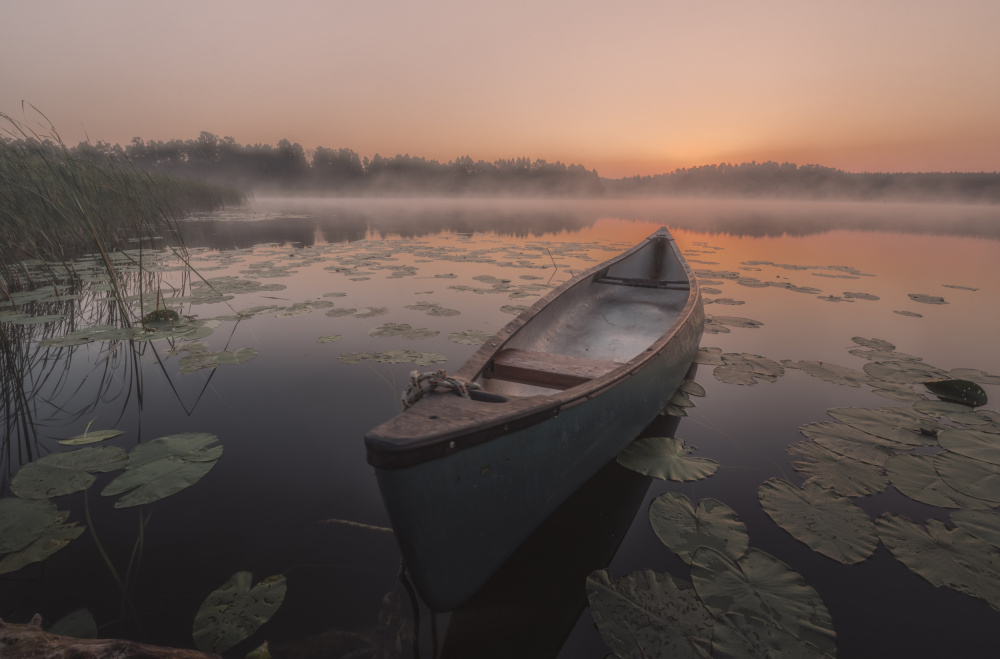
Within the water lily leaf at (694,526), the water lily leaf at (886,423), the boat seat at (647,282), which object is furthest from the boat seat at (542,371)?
the boat seat at (647,282)

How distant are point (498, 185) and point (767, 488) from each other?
8529 centimetres

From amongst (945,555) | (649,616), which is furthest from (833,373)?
(649,616)

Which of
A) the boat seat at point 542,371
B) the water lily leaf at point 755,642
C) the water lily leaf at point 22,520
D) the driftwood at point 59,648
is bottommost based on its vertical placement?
the water lily leaf at point 755,642

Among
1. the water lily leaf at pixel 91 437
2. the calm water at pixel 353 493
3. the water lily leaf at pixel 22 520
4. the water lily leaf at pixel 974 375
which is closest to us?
the calm water at pixel 353 493

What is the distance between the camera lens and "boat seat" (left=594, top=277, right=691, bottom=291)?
539 centimetres

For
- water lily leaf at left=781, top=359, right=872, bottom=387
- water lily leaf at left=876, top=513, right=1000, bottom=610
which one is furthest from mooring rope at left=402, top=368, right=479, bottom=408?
water lily leaf at left=781, top=359, right=872, bottom=387

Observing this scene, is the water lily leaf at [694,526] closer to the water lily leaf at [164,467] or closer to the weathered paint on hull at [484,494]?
the weathered paint on hull at [484,494]

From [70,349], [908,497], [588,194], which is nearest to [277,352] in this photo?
[70,349]

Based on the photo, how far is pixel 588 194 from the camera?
90.6 m

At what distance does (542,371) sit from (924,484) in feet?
7.21

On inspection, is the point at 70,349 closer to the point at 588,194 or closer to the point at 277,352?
the point at 277,352

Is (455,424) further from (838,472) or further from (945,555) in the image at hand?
(838,472)

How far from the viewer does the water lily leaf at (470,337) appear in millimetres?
4539

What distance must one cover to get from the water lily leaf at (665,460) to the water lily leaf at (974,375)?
10.1 ft
